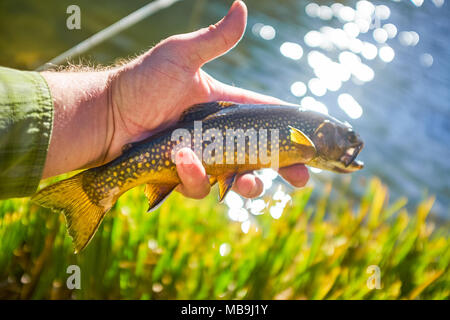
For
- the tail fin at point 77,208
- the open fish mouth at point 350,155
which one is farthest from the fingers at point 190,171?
the open fish mouth at point 350,155

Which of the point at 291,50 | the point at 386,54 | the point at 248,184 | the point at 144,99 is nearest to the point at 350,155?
the point at 248,184

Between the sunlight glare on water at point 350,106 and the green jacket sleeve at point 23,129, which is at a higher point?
the green jacket sleeve at point 23,129

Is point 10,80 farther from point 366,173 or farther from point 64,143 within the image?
point 366,173

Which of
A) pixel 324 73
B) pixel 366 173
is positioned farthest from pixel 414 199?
pixel 324 73

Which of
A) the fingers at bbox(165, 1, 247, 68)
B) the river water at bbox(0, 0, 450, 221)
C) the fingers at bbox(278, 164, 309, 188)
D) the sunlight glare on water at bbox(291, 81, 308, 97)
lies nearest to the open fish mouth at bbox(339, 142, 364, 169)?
the fingers at bbox(278, 164, 309, 188)

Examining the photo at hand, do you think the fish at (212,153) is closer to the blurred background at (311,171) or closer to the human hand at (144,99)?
the human hand at (144,99)

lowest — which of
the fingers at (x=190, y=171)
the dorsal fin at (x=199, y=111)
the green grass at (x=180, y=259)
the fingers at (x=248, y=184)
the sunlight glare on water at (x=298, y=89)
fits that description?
the sunlight glare on water at (x=298, y=89)

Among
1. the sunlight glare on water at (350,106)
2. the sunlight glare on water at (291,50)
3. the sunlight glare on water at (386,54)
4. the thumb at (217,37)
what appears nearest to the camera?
the thumb at (217,37)

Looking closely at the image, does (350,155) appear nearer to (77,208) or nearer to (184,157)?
(184,157)

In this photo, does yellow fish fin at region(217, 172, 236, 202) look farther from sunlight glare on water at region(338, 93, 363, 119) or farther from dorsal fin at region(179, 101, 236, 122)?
sunlight glare on water at region(338, 93, 363, 119)
